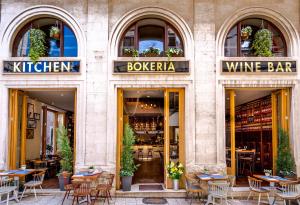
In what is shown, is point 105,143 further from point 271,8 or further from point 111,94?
point 271,8

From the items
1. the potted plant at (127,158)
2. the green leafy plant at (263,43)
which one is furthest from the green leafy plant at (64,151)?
the green leafy plant at (263,43)

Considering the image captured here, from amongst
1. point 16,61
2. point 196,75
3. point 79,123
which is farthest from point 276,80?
A: point 16,61

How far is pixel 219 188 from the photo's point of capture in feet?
25.5

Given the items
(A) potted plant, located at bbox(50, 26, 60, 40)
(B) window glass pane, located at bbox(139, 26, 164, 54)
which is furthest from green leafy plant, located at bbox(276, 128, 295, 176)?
(A) potted plant, located at bbox(50, 26, 60, 40)

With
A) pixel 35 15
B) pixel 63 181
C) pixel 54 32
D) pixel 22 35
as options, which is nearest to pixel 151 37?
pixel 54 32

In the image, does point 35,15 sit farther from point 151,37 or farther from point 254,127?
point 254,127

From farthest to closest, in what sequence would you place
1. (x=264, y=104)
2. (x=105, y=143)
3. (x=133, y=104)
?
1. (x=133, y=104)
2. (x=264, y=104)
3. (x=105, y=143)

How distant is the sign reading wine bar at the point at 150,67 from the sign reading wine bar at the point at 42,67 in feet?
4.31

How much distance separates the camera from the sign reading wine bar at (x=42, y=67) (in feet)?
29.9

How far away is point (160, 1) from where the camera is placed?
9367 mm

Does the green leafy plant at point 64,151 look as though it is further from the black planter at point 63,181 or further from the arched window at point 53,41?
the arched window at point 53,41

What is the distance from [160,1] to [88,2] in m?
2.19

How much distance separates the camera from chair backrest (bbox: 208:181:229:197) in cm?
729

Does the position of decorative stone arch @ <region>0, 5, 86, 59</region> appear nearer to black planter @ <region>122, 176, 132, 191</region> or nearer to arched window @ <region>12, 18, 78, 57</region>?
arched window @ <region>12, 18, 78, 57</region>
